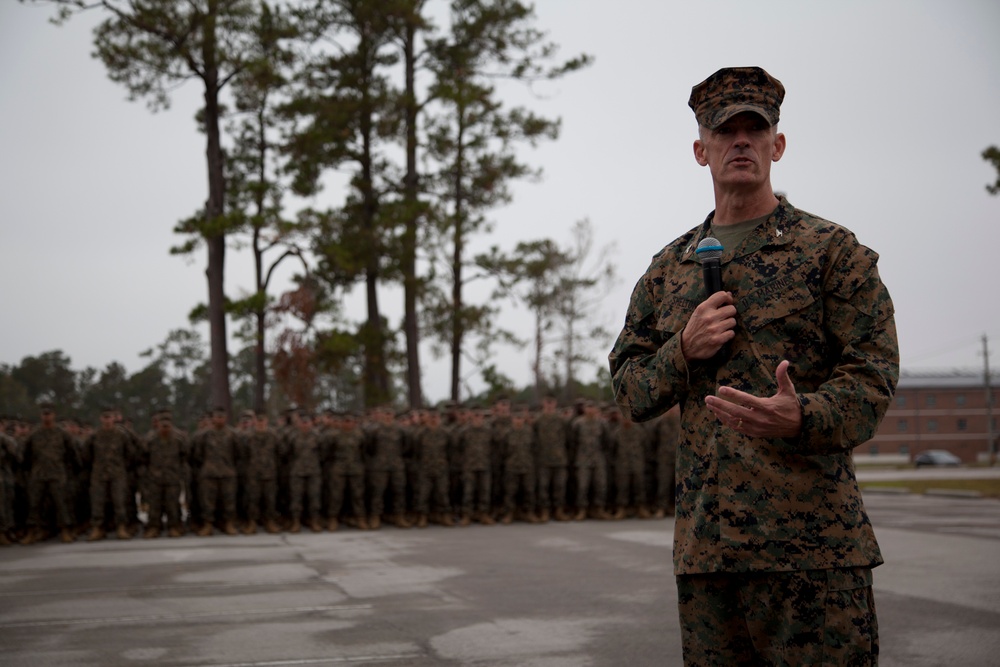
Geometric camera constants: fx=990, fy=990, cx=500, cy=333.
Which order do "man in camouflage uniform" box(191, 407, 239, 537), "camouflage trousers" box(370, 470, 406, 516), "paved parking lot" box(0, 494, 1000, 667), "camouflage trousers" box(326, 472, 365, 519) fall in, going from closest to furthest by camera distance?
"paved parking lot" box(0, 494, 1000, 667) → "man in camouflage uniform" box(191, 407, 239, 537) → "camouflage trousers" box(326, 472, 365, 519) → "camouflage trousers" box(370, 470, 406, 516)

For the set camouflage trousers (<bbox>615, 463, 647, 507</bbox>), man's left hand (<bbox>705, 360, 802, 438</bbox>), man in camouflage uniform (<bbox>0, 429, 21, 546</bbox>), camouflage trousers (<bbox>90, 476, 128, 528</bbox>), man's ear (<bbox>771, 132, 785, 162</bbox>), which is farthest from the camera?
camouflage trousers (<bbox>615, 463, 647, 507</bbox>)

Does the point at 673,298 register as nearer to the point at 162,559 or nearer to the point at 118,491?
the point at 162,559

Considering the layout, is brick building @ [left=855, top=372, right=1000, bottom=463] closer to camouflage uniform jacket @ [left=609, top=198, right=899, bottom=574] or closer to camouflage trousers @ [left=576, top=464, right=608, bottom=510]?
camouflage trousers @ [left=576, top=464, right=608, bottom=510]

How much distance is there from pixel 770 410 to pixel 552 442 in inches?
566

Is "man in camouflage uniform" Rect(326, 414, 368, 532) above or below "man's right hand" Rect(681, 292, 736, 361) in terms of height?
below

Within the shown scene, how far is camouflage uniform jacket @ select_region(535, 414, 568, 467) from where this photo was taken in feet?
53.9

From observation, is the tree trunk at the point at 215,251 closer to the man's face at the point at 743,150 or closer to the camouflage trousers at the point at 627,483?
the camouflage trousers at the point at 627,483

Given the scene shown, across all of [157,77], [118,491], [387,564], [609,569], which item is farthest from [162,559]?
[157,77]

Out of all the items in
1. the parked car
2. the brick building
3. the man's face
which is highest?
the man's face

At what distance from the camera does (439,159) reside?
2667 centimetres

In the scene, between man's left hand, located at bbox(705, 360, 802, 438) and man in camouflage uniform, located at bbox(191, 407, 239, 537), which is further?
man in camouflage uniform, located at bbox(191, 407, 239, 537)

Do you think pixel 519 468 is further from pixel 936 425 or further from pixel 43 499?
pixel 936 425

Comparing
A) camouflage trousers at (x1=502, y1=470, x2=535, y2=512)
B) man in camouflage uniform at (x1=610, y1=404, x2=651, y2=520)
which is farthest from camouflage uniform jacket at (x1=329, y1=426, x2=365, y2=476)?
man in camouflage uniform at (x1=610, y1=404, x2=651, y2=520)

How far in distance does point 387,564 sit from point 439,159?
18.0m
